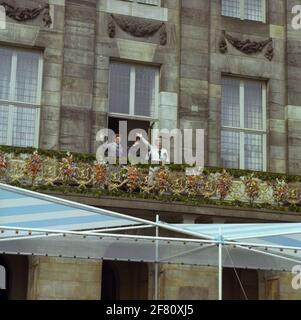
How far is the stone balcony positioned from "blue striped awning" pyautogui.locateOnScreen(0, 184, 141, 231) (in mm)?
5815

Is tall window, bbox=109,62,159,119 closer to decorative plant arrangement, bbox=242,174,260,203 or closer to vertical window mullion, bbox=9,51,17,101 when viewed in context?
vertical window mullion, bbox=9,51,17,101

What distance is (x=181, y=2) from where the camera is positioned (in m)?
21.4

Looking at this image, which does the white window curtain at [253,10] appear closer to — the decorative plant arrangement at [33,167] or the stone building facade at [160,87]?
the stone building facade at [160,87]

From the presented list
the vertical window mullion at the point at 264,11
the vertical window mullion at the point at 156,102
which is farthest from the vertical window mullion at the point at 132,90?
the vertical window mullion at the point at 264,11

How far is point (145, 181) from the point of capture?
18.8 metres

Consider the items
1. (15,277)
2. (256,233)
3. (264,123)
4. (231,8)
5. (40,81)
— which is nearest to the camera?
(256,233)

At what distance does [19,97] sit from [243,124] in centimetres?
637

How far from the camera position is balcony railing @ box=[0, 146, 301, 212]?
1812 centimetres

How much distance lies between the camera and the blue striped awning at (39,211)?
11867 millimetres

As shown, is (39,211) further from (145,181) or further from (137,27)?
(137,27)

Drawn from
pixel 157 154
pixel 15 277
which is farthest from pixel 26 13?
pixel 15 277

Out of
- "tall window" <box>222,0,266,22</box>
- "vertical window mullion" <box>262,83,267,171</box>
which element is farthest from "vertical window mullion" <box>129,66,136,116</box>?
"vertical window mullion" <box>262,83,267,171</box>

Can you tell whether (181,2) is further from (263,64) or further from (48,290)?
(48,290)
